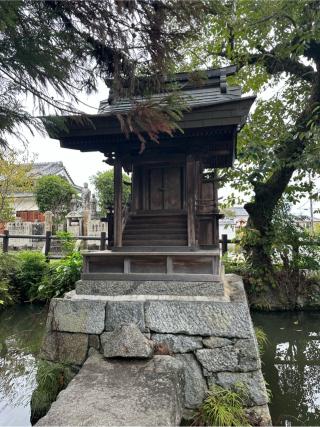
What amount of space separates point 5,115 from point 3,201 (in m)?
11.3

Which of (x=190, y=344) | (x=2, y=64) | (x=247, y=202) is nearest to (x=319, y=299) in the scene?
Result: (x=247, y=202)

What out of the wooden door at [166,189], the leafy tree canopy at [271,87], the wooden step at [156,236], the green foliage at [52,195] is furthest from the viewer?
the green foliage at [52,195]

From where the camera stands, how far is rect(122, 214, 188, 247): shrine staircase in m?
3.58

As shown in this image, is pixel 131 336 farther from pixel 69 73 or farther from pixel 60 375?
pixel 69 73

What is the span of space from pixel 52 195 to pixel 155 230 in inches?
600

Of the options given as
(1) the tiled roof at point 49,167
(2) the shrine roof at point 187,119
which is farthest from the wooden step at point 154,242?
(1) the tiled roof at point 49,167

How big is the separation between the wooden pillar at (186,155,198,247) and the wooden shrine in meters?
0.01

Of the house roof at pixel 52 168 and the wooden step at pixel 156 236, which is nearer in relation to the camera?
the wooden step at pixel 156 236

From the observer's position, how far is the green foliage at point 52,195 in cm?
1738

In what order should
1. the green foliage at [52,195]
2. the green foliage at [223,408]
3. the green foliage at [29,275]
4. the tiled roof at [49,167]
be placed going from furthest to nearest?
the tiled roof at [49,167]
the green foliage at [52,195]
the green foliage at [29,275]
the green foliage at [223,408]

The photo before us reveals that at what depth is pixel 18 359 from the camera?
4.38 m

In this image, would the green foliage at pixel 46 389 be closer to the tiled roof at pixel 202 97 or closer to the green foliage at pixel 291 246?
the tiled roof at pixel 202 97

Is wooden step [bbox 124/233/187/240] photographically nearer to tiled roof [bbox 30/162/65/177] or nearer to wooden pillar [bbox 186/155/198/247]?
wooden pillar [bbox 186/155/198/247]

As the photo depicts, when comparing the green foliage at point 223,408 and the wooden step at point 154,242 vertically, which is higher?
the wooden step at point 154,242
